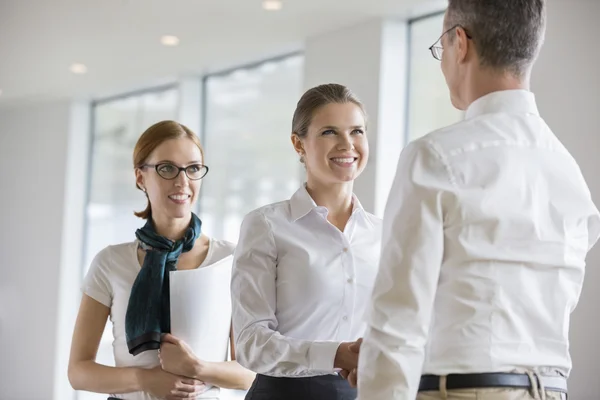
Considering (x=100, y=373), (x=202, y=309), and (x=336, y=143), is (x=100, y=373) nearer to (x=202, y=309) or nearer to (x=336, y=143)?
(x=202, y=309)

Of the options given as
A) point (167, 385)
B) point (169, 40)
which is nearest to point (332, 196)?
point (167, 385)

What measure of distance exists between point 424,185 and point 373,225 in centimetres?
89

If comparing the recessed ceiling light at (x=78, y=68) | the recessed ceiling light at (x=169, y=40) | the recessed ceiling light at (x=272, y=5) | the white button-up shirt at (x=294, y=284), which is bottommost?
the white button-up shirt at (x=294, y=284)

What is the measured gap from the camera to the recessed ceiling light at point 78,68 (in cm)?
895

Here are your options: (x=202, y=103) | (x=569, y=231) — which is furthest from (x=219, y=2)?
(x=569, y=231)

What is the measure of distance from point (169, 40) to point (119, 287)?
5546mm

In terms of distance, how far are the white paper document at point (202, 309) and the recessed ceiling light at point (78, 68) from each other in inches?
268

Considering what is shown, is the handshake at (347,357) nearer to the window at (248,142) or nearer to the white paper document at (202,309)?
the white paper document at (202,309)

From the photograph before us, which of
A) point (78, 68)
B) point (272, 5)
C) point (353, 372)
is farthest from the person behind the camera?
point (78, 68)

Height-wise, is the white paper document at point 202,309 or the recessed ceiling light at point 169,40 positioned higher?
the recessed ceiling light at point 169,40

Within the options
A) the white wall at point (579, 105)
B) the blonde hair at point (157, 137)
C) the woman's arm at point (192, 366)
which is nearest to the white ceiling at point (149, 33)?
the white wall at point (579, 105)

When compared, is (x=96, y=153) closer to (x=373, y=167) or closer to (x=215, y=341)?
(x=373, y=167)

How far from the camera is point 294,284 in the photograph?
2.15 meters

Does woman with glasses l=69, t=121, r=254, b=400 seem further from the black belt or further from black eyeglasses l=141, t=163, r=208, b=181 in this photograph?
the black belt
